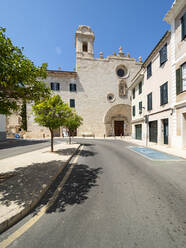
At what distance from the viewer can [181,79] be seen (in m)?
9.20

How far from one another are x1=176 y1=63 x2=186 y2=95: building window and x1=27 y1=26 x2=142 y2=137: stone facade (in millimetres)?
17716

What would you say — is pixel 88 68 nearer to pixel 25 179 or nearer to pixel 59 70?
pixel 59 70

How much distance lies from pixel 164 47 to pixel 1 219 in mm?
16590

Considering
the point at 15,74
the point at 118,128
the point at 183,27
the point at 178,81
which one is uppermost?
the point at 183,27

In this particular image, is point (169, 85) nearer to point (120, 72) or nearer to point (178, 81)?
point (178, 81)

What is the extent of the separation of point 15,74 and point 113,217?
460cm

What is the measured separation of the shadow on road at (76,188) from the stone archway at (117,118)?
2269 centimetres

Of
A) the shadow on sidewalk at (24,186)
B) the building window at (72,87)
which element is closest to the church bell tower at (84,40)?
the building window at (72,87)

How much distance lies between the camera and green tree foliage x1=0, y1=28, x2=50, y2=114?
294cm

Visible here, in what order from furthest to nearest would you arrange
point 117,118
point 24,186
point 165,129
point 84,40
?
point 117,118 → point 84,40 → point 165,129 → point 24,186

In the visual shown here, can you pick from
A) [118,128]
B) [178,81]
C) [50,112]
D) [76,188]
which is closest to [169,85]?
[178,81]

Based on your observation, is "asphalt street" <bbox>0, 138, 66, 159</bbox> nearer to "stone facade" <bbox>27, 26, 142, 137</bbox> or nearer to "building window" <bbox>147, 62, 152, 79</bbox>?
"stone facade" <bbox>27, 26, 142, 137</bbox>

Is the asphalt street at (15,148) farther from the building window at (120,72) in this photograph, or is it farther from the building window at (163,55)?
the building window at (120,72)

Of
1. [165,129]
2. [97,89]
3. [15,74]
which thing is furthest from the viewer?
[97,89]
